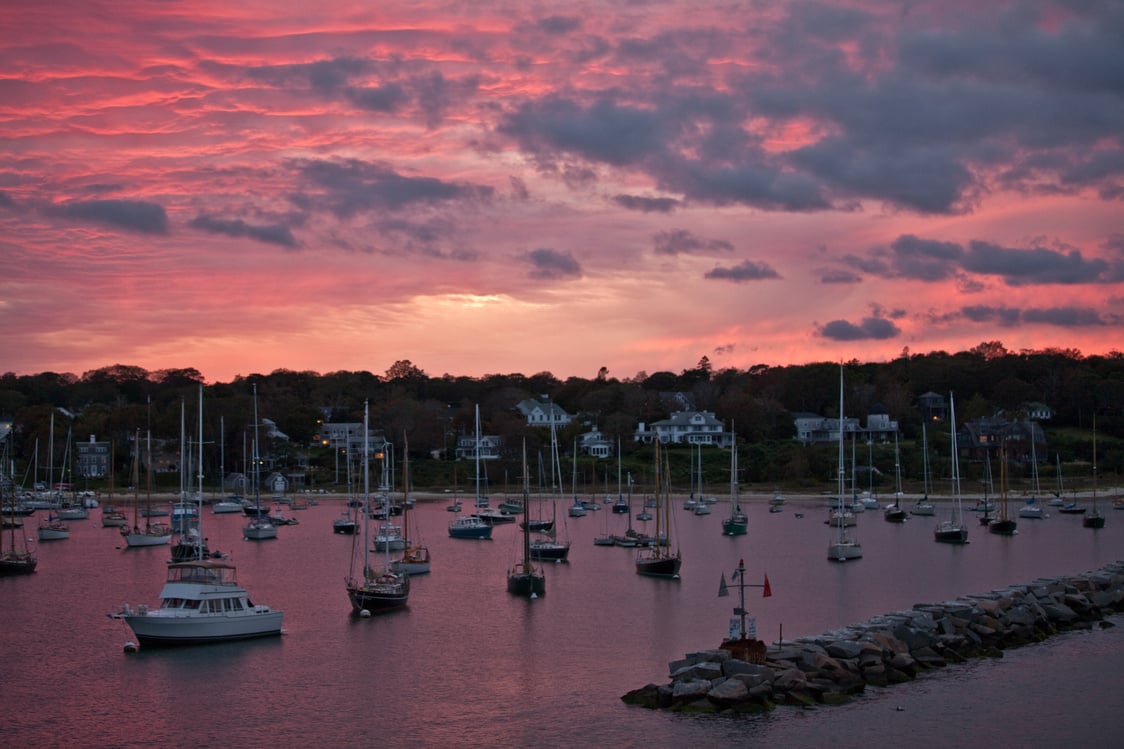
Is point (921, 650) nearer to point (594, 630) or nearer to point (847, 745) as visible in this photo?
point (847, 745)

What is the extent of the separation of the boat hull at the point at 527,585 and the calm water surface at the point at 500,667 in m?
0.86

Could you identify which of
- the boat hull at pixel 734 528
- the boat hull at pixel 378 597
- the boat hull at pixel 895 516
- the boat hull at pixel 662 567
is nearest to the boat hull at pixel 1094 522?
the boat hull at pixel 895 516

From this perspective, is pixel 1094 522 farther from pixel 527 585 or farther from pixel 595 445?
pixel 595 445

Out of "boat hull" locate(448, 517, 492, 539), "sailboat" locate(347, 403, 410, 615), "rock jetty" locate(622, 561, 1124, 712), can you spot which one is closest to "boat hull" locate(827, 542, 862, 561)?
"rock jetty" locate(622, 561, 1124, 712)

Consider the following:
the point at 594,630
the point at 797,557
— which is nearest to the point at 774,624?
the point at 594,630

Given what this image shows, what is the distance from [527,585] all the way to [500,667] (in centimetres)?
1666

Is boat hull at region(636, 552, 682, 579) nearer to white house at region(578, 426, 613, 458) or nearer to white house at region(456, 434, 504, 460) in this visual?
white house at region(578, 426, 613, 458)

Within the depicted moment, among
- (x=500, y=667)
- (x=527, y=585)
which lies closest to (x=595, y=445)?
(x=527, y=585)

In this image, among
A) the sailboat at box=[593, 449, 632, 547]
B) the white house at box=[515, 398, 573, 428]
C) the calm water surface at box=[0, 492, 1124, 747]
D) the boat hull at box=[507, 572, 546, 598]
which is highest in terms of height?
the white house at box=[515, 398, 573, 428]

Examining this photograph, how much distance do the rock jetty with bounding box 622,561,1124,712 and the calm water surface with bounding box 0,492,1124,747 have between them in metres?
0.77

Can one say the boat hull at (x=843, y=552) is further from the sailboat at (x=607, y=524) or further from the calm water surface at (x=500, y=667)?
the sailboat at (x=607, y=524)

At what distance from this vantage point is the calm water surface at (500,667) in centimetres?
3466

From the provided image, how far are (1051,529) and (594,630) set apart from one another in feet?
209

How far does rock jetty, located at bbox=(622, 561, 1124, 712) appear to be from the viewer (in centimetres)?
3550
